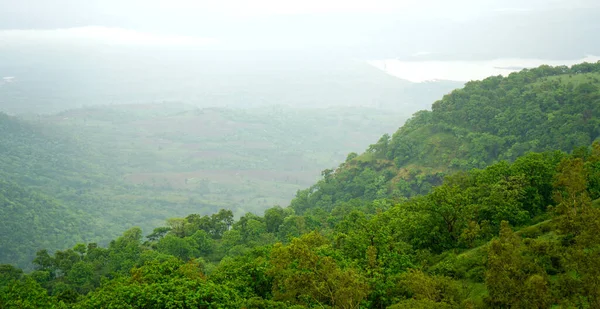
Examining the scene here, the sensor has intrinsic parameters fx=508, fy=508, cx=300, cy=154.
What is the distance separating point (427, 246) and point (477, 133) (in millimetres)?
43769

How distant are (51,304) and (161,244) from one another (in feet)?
78.0

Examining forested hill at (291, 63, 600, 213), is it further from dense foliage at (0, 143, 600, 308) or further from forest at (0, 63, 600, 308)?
dense foliage at (0, 143, 600, 308)

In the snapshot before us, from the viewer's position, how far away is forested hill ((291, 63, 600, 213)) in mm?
63719

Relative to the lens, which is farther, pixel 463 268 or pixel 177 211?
pixel 177 211

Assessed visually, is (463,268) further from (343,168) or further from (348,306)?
(343,168)

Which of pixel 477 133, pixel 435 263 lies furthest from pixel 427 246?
pixel 477 133

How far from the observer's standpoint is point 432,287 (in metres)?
20.9

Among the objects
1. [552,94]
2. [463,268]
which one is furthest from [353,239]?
[552,94]

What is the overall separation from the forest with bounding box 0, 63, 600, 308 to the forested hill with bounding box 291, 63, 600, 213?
29cm

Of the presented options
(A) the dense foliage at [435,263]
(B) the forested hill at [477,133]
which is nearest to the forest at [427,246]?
(A) the dense foliage at [435,263]

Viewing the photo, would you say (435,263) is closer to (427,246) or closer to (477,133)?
(427,246)

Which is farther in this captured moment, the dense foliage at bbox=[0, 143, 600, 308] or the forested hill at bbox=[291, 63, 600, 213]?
the forested hill at bbox=[291, 63, 600, 213]

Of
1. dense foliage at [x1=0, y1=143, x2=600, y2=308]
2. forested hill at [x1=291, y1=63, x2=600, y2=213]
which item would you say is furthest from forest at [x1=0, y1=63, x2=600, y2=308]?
forested hill at [x1=291, y1=63, x2=600, y2=213]

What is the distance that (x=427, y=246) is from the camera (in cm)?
3203
